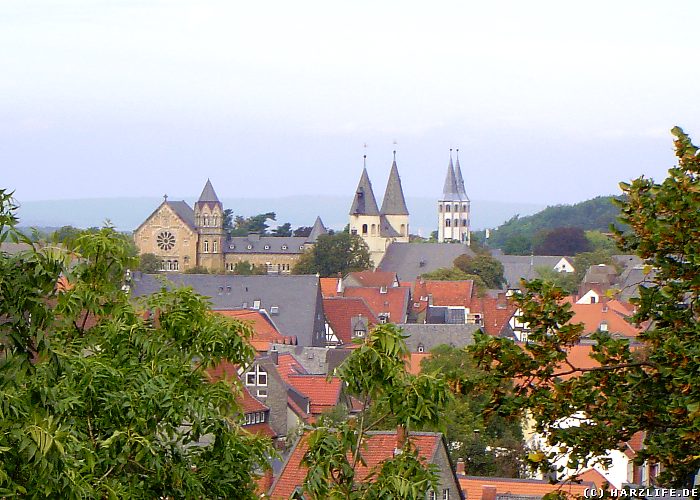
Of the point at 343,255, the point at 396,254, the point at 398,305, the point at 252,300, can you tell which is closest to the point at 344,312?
the point at 252,300

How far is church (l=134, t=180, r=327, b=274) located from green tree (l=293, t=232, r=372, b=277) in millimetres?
27339

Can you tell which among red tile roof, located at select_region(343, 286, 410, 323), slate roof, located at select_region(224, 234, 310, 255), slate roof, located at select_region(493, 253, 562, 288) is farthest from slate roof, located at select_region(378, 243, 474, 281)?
red tile roof, located at select_region(343, 286, 410, 323)

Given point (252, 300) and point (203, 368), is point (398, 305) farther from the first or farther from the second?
point (203, 368)

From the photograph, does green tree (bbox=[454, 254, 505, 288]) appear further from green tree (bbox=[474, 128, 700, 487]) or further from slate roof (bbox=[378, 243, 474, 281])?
green tree (bbox=[474, 128, 700, 487])

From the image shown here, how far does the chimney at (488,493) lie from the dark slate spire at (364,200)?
409ft

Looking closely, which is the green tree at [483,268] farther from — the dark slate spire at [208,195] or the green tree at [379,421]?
the green tree at [379,421]

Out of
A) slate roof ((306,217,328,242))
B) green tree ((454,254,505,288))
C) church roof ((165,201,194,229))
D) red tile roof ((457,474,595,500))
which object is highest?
church roof ((165,201,194,229))

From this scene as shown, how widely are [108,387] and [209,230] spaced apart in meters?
145

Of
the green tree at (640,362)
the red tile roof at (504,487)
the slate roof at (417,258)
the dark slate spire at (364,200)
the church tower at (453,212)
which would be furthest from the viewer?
the church tower at (453,212)

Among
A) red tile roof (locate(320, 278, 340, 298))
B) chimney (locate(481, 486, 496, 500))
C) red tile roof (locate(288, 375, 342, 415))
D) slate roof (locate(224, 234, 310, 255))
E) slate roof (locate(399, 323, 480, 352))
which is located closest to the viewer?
chimney (locate(481, 486, 496, 500))

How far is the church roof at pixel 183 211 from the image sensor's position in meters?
153

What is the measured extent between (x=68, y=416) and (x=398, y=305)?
84.6 meters

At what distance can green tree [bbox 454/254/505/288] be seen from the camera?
12156cm

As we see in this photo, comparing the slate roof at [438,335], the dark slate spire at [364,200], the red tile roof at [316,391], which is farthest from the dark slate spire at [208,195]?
the red tile roof at [316,391]
